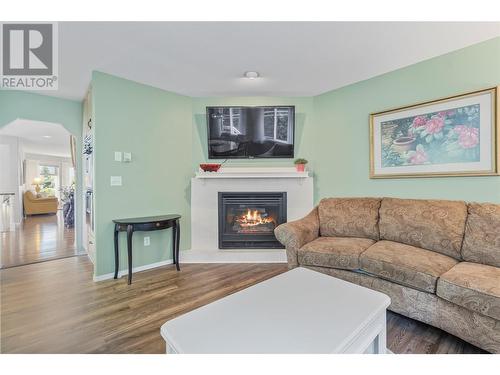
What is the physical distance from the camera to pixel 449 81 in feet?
7.50

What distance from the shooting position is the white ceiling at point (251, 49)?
6.21 feet

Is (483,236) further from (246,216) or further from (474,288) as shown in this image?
(246,216)

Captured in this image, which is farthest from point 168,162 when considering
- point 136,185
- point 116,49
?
point 116,49

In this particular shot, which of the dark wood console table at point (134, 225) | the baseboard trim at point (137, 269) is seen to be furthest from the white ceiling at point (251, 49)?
the baseboard trim at point (137, 269)

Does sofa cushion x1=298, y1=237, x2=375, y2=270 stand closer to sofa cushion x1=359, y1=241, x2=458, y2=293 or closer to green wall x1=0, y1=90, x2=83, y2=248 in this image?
sofa cushion x1=359, y1=241, x2=458, y2=293

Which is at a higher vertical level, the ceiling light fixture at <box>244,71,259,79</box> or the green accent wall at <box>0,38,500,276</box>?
the ceiling light fixture at <box>244,71,259,79</box>

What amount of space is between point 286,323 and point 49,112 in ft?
13.5

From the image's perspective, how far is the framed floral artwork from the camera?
2.10 metres

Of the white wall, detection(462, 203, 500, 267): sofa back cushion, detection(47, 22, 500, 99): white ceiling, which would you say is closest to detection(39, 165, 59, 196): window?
the white wall

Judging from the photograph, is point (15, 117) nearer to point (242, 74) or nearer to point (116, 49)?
point (116, 49)

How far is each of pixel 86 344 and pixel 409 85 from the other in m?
3.66

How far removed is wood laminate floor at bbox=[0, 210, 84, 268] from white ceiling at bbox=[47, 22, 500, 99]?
236cm
